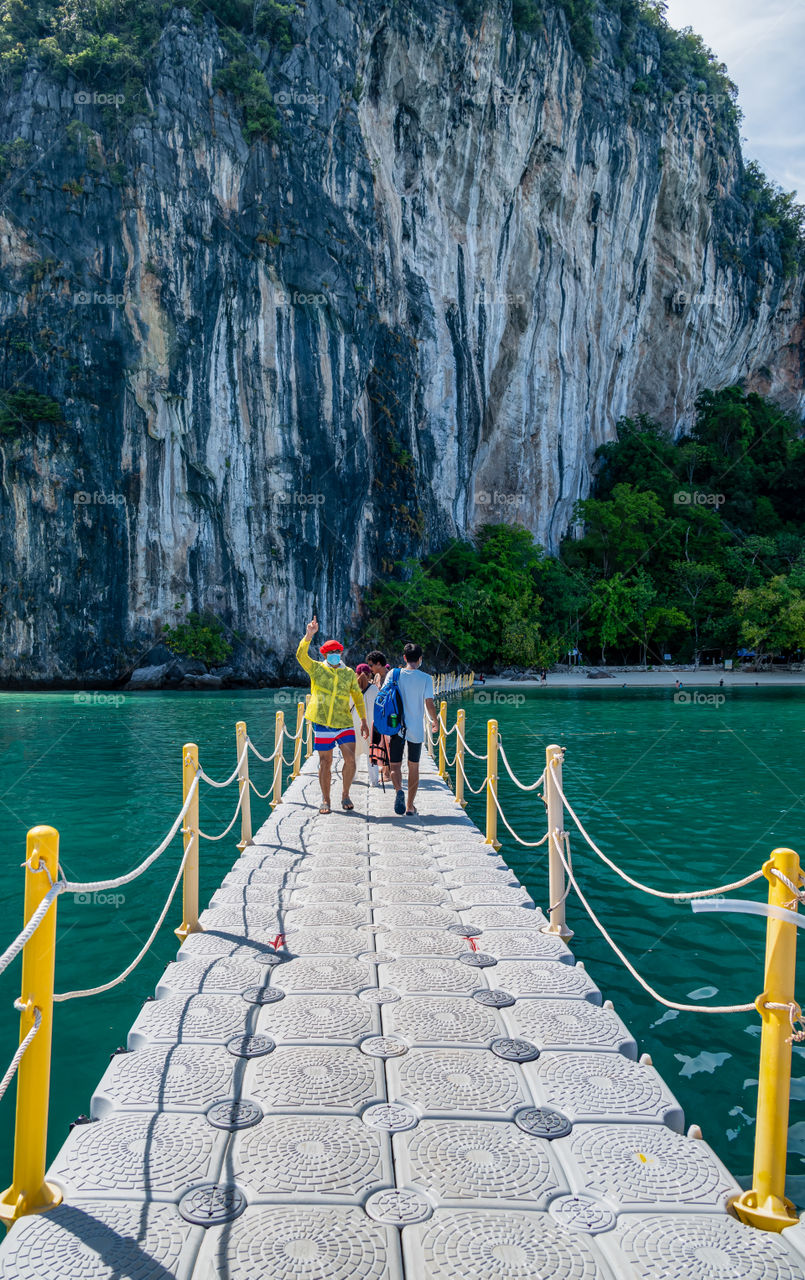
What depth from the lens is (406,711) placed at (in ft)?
24.3

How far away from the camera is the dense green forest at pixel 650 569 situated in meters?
38.0

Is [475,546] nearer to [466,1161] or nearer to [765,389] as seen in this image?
[765,389]

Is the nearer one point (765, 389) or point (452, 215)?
point (452, 215)

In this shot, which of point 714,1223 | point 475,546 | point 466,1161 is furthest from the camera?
point 475,546

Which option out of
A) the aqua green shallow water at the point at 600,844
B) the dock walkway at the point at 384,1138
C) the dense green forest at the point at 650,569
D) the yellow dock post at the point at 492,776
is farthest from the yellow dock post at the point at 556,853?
the dense green forest at the point at 650,569

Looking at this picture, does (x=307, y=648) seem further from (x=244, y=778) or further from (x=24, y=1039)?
(x=24, y=1039)

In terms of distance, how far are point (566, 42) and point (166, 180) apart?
845 inches

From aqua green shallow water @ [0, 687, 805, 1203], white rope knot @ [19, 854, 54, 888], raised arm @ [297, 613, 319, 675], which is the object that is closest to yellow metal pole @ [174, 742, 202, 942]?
aqua green shallow water @ [0, 687, 805, 1203]

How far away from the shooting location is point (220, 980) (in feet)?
12.3

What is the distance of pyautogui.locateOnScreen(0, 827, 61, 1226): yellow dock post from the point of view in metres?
2.20

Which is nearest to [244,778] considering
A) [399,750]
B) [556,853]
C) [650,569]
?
[399,750]

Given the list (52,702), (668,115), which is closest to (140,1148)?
(52,702)

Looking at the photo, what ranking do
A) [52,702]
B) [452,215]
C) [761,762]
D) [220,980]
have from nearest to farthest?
[220,980], [761,762], [52,702], [452,215]

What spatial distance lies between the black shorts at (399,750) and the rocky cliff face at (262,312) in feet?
90.7
